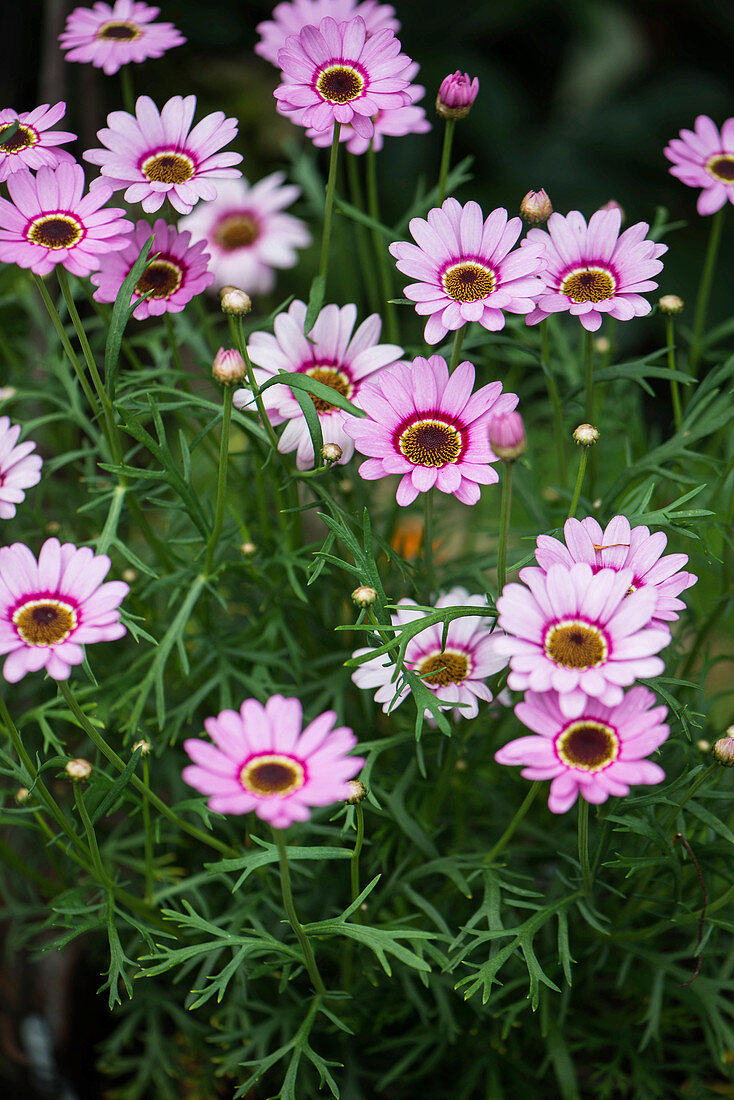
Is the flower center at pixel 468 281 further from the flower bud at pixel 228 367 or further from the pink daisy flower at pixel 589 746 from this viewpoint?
the pink daisy flower at pixel 589 746

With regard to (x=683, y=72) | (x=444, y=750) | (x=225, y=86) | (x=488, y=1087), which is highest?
(x=683, y=72)

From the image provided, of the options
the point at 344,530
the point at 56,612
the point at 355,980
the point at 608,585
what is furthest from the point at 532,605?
the point at 355,980

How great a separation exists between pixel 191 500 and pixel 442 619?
0.23 metres

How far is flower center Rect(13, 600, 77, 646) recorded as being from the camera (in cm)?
54

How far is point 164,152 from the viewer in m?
0.71

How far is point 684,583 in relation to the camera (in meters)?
0.58

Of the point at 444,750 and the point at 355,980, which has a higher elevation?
the point at 444,750

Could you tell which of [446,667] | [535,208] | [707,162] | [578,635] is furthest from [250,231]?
[578,635]

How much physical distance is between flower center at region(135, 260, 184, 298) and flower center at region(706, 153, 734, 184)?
0.46 metres

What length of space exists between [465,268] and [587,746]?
334mm

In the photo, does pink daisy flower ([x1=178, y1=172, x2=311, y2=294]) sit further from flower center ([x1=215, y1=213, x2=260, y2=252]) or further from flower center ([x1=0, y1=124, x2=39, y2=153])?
flower center ([x1=0, y1=124, x2=39, y2=153])

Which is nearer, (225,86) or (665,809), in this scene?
(665,809)

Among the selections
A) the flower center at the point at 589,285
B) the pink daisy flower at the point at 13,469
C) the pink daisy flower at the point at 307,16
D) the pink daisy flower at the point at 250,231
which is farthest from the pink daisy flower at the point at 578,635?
the pink daisy flower at the point at 250,231

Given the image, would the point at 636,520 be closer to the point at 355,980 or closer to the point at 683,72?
the point at 355,980
